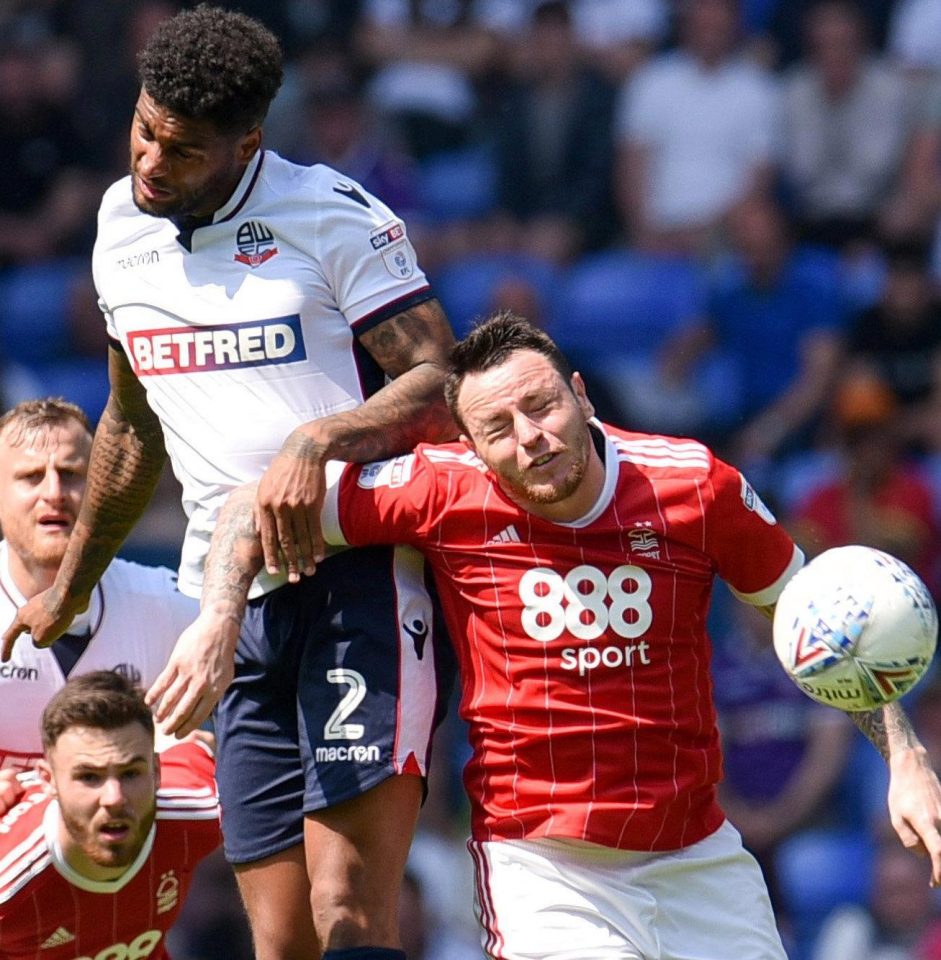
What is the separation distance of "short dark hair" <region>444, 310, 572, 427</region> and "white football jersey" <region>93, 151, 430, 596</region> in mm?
187

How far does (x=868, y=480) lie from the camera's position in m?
10.3

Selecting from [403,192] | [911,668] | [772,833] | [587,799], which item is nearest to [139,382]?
[587,799]

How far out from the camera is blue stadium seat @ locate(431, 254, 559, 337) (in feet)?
35.4

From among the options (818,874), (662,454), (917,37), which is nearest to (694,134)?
(917,37)

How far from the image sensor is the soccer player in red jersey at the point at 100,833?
5148 millimetres

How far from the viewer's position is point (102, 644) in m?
5.84

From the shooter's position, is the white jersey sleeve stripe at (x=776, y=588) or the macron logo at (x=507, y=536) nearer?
the macron logo at (x=507, y=536)

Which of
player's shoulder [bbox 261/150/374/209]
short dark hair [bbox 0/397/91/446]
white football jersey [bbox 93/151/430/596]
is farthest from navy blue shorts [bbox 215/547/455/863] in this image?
short dark hair [bbox 0/397/91/446]

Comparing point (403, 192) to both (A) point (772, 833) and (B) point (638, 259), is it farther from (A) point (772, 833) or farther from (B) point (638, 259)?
(A) point (772, 833)

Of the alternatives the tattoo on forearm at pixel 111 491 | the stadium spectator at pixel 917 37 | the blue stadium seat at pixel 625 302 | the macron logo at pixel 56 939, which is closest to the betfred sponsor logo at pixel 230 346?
the tattoo on forearm at pixel 111 491

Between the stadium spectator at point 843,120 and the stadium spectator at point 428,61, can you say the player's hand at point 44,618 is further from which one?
the stadium spectator at point 843,120

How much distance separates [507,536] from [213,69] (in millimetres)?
1263

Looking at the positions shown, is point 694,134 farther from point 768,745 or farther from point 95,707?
point 95,707

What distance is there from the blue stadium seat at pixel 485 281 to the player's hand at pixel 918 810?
21.5 feet
